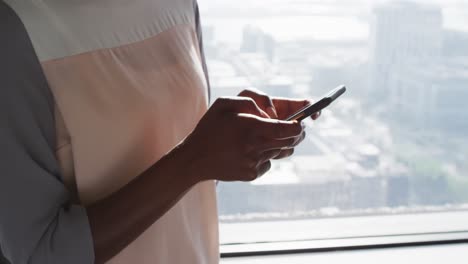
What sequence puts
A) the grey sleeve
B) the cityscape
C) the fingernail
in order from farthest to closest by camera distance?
1. the cityscape
2. the fingernail
3. the grey sleeve

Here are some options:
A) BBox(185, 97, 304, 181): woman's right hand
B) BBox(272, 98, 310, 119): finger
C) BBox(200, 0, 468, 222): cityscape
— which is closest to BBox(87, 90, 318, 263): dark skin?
BBox(185, 97, 304, 181): woman's right hand

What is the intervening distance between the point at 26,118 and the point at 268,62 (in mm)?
632

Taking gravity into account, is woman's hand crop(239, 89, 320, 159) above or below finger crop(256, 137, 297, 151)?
below

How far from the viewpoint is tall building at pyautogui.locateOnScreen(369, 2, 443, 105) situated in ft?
3.55

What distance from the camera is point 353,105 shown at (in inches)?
43.4

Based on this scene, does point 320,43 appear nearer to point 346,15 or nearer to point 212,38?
point 346,15

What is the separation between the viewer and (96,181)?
0.57 m

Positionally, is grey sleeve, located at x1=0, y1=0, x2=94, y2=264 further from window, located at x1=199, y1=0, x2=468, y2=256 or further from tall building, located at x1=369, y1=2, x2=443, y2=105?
tall building, located at x1=369, y1=2, x2=443, y2=105

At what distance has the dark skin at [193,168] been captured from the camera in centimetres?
52

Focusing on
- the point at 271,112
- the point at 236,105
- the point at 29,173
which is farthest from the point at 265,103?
the point at 29,173

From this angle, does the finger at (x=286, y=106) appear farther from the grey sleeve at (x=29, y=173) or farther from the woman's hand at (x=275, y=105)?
the grey sleeve at (x=29, y=173)

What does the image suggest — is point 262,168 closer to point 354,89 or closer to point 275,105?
point 275,105

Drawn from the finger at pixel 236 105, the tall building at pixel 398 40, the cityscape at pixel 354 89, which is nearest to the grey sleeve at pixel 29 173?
the finger at pixel 236 105

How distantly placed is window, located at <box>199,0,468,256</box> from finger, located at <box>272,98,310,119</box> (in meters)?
0.39
